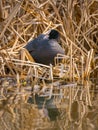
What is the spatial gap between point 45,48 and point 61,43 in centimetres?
57

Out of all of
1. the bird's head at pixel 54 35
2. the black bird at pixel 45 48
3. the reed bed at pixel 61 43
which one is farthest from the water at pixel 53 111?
the bird's head at pixel 54 35

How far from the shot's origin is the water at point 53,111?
3062 mm

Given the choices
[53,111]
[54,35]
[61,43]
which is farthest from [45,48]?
[53,111]

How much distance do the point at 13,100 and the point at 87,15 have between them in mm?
2071

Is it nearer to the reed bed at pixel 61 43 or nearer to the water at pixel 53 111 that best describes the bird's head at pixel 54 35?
the reed bed at pixel 61 43

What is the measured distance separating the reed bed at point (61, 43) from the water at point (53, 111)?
19mm

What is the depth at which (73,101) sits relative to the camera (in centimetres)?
383

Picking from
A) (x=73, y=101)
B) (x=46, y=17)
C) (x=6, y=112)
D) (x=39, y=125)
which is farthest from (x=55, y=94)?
(x=46, y=17)

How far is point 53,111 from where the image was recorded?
11.4 feet

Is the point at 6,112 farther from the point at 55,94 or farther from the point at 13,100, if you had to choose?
the point at 55,94

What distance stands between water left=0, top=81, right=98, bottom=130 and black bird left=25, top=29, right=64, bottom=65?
2.04 ft

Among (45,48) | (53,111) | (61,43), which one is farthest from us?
Result: (61,43)

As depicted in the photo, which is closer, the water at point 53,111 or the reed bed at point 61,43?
the water at point 53,111

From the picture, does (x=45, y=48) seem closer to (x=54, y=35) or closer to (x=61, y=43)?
(x=54, y=35)
